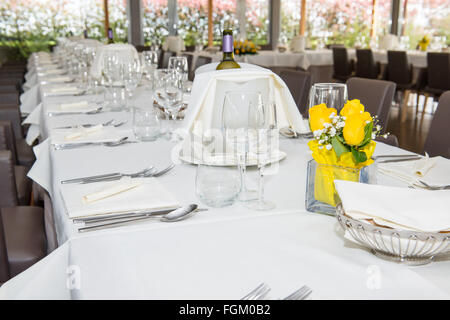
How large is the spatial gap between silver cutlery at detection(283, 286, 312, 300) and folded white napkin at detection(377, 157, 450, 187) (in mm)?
600

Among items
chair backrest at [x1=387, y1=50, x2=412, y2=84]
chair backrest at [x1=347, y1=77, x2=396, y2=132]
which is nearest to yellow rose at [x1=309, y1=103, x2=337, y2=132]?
chair backrest at [x1=347, y1=77, x2=396, y2=132]

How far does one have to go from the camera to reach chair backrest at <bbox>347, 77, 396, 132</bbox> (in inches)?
89.7

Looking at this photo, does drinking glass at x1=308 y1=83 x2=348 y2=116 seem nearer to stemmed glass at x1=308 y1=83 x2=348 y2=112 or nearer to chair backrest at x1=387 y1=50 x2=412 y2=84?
stemmed glass at x1=308 y1=83 x2=348 y2=112

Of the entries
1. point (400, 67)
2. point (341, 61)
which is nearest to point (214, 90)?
point (400, 67)

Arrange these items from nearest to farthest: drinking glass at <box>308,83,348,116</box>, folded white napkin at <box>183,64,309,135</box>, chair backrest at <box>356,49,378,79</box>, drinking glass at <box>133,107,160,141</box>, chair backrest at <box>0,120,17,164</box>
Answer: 1. drinking glass at <box>308,83,348,116</box>
2. folded white napkin at <box>183,64,309,135</box>
3. drinking glass at <box>133,107,160,141</box>
4. chair backrest at <box>0,120,17,164</box>
5. chair backrest at <box>356,49,378,79</box>

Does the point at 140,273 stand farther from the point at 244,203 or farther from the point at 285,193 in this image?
the point at 285,193

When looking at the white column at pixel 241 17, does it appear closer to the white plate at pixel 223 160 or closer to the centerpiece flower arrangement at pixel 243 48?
the centerpiece flower arrangement at pixel 243 48

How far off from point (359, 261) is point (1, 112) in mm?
2696

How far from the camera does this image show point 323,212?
3.34 ft

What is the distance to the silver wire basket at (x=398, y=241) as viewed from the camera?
76cm

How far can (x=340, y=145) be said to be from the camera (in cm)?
99

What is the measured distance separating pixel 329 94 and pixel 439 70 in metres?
5.01

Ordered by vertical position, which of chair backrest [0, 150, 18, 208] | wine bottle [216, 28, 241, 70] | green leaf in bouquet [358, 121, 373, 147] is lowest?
chair backrest [0, 150, 18, 208]

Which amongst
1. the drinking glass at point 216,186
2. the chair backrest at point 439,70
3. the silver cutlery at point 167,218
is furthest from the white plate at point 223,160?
the chair backrest at point 439,70
